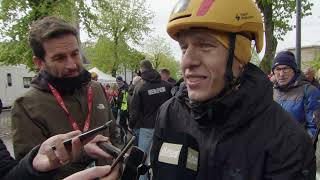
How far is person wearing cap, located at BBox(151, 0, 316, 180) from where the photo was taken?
177cm

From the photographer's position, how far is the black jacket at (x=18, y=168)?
2.16m

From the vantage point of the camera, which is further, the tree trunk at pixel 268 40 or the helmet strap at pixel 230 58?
the tree trunk at pixel 268 40

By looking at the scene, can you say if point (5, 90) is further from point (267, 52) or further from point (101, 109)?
point (101, 109)

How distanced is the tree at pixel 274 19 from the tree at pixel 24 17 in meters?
6.52

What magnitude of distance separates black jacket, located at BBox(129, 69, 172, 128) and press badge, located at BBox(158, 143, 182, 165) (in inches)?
244

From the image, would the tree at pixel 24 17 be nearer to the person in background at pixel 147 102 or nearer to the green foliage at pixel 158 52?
the person in background at pixel 147 102

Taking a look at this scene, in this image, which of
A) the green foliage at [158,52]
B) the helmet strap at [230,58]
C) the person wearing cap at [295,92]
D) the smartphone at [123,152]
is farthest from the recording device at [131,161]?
the green foliage at [158,52]

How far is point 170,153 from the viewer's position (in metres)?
1.99

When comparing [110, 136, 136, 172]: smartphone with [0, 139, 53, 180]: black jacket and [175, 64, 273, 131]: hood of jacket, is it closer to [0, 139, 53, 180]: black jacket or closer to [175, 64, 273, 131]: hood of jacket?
[175, 64, 273, 131]: hood of jacket

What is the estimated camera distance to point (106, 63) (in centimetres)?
4681

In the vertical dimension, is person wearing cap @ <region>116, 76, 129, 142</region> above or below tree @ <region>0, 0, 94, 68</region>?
below

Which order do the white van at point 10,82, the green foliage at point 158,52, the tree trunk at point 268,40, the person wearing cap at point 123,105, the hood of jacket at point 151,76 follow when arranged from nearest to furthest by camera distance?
the hood of jacket at point 151,76, the person wearing cap at point 123,105, the tree trunk at point 268,40, the white van at point 10,82, the green foliage at point 158,52

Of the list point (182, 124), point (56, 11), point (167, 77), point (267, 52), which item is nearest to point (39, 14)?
point (56, 11)

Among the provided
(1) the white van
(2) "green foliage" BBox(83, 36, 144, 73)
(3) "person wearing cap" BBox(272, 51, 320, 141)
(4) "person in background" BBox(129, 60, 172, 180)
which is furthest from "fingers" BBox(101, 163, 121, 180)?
(2) "green foliage" BBox(83, 36, 144, 73)
